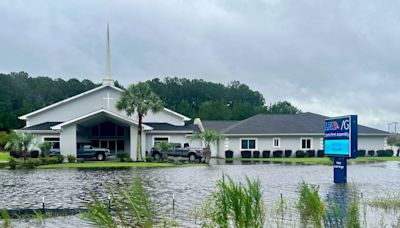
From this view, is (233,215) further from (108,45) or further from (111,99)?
(108,45)

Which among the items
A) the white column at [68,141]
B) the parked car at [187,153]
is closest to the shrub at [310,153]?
the parked car at [187,153]

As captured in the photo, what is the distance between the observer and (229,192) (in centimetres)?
522

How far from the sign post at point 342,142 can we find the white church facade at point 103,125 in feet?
79.6

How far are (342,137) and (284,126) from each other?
31222 mm

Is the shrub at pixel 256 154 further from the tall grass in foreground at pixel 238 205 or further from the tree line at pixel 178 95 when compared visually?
the tall grass in foreground at pixel 238 205

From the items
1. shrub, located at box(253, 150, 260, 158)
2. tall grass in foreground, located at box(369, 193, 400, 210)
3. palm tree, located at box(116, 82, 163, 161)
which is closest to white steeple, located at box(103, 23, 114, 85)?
palm tree, located at box(116, 82, 163, 161)

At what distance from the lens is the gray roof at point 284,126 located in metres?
52.3

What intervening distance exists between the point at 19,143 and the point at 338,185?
26588 millimetres

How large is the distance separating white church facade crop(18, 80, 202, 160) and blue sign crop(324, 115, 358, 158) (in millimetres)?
23937

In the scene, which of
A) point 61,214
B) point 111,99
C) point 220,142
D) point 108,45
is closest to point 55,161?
point 111,99

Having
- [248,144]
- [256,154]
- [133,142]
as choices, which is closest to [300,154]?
[256,154]

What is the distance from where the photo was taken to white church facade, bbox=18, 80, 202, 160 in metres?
47.6

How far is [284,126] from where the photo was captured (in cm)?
5419

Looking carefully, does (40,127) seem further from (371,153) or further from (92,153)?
(371,153)
